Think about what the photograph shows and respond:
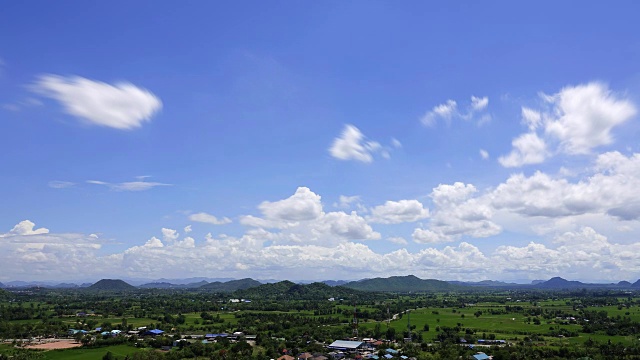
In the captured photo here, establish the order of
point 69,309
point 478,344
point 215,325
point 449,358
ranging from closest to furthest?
point 449,358
point 478,344
point 215,325
point 69,309

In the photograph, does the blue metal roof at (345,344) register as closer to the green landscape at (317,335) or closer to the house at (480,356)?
the green landscape at (317,335)

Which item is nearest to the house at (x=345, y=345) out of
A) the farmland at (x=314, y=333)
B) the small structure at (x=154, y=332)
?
the farmland at (x=314, y=333)

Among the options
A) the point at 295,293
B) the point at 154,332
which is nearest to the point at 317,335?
the point at 154,332

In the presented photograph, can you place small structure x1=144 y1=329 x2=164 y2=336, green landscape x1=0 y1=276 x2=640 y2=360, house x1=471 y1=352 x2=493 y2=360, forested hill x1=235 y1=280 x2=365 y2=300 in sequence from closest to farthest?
house x1=471 y1=352 x2=493 y2=360 < green landscape x1=0 y1=276 x2=640 y2=360 < small structure x1=144 y1=329 x2=164 y2=336 < forested hill x1=235 y1=280 x2=365 y2=300

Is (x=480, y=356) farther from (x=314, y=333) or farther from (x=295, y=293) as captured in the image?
(x=295, y=293)

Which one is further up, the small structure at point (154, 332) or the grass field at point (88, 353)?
the small structure at point (154, 332)

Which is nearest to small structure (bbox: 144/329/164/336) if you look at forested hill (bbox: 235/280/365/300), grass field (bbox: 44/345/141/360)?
grass field (bbox: 44/345/141/360)

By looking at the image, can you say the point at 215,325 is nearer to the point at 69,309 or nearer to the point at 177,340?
the point at 177,340

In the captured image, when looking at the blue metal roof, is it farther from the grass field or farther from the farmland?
the grass field

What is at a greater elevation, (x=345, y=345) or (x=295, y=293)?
(x=295, y=293)

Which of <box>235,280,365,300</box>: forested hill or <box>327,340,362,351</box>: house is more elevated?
<box>235,280,365,300</box>: forested hill

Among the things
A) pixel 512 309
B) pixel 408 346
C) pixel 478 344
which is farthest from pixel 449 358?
pixel 512 309

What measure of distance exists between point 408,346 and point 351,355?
956 centimetres

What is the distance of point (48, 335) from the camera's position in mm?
79062
